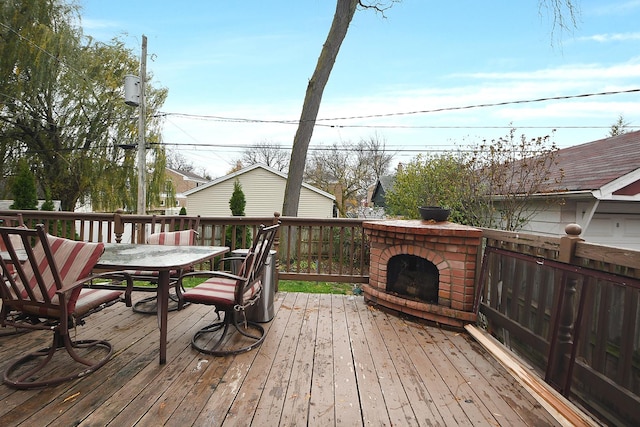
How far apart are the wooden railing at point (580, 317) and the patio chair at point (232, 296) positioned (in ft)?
6.50

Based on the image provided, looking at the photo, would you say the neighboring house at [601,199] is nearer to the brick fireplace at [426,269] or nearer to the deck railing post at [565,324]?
the brick fireplace at [426,269]

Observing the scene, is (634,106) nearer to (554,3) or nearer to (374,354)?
(554,3)

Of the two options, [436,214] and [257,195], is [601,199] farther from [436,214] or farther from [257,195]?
[257,195]

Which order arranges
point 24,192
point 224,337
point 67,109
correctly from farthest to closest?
point 67,109, point 24,192, point 224,337

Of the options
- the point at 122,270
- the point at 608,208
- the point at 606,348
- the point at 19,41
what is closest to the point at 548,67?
the point at 608,208

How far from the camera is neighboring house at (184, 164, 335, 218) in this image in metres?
15.3

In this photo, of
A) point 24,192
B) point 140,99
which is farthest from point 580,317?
point 24,192

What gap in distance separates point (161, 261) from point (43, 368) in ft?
3.21

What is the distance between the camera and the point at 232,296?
7.91 ft

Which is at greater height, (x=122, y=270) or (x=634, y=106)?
(x=634, y=106)

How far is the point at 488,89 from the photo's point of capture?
36.7 ft

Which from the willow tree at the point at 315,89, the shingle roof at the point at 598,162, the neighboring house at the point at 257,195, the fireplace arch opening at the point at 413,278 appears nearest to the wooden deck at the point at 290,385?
the fireplace arch opening at the point at 413,278

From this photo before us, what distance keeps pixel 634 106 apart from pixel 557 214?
57.5ft

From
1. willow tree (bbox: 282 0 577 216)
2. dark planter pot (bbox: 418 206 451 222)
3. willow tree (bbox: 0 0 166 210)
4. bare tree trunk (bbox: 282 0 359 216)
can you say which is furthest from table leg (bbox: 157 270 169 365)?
willow tree (bbox: 0 0 166 210)
